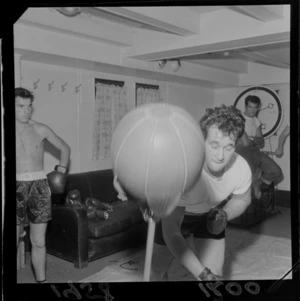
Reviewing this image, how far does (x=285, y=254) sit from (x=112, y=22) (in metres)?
1.79

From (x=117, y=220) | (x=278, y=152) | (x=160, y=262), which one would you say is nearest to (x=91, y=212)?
(x=117, y=220)

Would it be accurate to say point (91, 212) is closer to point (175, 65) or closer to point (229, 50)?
point (175, 65)

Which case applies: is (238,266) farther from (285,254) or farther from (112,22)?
(112,22)

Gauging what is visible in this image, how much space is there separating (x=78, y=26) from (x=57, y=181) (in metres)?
0.95

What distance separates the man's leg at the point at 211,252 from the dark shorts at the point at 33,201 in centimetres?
94

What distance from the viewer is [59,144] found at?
2.26 metres

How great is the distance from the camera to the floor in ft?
7.36

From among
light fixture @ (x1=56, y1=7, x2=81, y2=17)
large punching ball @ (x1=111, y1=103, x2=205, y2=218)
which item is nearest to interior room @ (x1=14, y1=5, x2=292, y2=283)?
light fixture @ (x1=56, y1=7, x2=81, y2=17)

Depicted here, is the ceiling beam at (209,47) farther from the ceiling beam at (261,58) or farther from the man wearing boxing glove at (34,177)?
the man wearing boxing glove at (34,177)

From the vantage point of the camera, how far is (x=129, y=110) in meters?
2.18

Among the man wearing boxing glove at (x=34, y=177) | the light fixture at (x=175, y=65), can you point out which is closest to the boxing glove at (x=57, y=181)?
the man wearing boxing glove at (x=34, y=177)

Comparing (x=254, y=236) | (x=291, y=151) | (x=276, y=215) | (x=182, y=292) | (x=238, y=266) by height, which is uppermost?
(x=291, y=151)

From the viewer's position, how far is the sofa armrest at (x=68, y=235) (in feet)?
7.43

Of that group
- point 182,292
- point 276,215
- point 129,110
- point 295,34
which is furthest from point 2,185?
point 295,34
